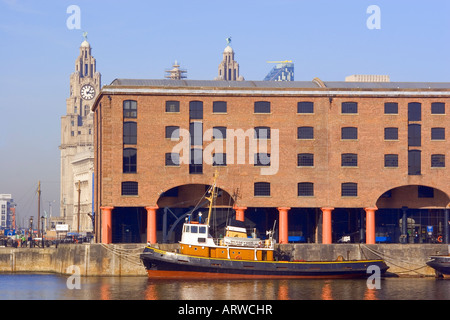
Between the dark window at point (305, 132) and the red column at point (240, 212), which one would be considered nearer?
the red column at point (240, 212)

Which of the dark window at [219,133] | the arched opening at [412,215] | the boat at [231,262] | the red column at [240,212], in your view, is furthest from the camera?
the arched opening at [412,215]

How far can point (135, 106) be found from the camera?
3418 inches

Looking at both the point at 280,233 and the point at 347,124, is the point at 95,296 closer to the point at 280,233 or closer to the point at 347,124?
the point at 280,233

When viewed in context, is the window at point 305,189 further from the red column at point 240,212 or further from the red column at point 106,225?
the red column at point 106,225

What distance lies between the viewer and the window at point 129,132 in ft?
284

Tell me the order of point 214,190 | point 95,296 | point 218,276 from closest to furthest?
point 95,296
point 218,276
point 214,190

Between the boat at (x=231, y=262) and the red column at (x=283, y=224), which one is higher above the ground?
the red column at (x=283, y=224)

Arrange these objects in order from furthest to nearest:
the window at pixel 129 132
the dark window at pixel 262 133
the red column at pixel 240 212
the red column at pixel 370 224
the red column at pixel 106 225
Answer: the red column at pixel 370 224
the dark window at pixel 262 133
the red column at pixel 240 212
the window at pixel 129 132
the red column at pixel 106 225

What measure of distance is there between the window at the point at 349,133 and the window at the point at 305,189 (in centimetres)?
569

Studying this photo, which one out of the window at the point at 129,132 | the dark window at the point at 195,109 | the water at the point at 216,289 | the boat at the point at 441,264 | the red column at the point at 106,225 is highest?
the dark window at the point at 195,109

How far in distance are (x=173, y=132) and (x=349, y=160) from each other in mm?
17439

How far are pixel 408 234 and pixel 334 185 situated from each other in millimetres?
12653

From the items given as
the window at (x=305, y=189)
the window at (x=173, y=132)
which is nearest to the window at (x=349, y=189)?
the window at (x=305, y=189)

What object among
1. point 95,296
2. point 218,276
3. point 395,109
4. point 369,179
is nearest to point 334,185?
point 369,179
